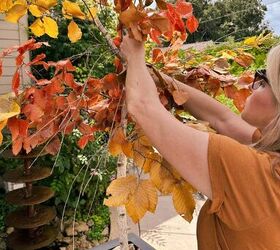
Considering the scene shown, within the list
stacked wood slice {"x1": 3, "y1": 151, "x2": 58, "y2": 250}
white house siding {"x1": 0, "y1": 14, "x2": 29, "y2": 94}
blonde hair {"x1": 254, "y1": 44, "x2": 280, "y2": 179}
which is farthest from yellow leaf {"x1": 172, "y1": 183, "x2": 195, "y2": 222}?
white house siding {"x1": 0, "y1": 14, "x2": 29, "y2": 94}

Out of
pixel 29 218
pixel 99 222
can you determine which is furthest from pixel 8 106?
pixel 99 222

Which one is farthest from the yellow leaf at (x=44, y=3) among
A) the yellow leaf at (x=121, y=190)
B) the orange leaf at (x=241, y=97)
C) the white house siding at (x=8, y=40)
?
the white house siding at (x=8, y=40)

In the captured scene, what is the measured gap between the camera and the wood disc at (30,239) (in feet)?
8.35

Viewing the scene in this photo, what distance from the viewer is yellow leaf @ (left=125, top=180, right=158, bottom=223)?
0.97 metres

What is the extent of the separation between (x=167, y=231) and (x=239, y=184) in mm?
2610

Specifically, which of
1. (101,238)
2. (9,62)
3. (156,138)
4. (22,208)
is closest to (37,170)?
(22,208)

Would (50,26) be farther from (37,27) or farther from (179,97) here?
(179,97)

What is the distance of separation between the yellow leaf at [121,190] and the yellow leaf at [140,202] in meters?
0.01

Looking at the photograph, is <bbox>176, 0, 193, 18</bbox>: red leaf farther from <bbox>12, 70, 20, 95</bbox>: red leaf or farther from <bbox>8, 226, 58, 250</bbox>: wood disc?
<bbox>8, 226, 58, 250</bbox>: wood disc

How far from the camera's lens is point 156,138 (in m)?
0.85

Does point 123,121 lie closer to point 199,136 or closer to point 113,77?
point 113,77

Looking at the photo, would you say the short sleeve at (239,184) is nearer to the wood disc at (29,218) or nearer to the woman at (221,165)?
the woman at (221,165)

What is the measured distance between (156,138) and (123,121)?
10.2 inches

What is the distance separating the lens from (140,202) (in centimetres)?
97
